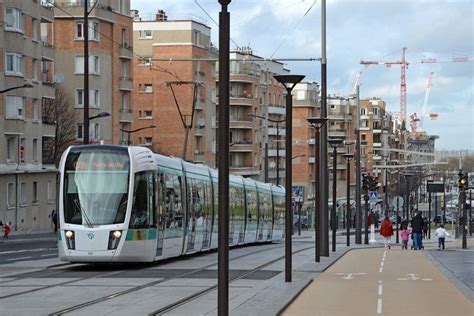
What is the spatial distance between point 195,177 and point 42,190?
4030cm

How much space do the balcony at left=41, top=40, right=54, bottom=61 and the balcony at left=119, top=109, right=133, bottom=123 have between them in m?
14.7

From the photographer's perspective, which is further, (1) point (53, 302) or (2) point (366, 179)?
(2) point (366, 179)

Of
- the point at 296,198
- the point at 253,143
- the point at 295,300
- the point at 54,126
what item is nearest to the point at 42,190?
the point at 54,126

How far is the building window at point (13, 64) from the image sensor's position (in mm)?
68812

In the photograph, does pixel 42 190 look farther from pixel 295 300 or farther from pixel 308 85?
pixel 308 85

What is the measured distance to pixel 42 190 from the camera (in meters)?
75.4

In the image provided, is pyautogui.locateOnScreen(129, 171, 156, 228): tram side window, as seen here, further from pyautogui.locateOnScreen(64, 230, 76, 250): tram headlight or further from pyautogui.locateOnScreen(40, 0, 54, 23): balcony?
pyautogui.locateOnScreen(40, 0, 54, 23): balcony

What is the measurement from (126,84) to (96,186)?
64.0m

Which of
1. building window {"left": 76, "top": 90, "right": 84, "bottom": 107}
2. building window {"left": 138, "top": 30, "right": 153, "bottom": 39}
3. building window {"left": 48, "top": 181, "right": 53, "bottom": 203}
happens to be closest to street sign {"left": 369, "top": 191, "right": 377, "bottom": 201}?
building window {"left": 48, "top": 181, "right": 53, "bottom": 203}

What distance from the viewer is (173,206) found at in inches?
1294

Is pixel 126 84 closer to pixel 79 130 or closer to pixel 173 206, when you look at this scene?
pixel 79 130

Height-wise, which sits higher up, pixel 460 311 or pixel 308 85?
pixel 308 85

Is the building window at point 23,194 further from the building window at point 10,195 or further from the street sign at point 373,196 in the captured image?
the street sign at point 373,196

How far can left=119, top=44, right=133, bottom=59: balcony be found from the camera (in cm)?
9031
